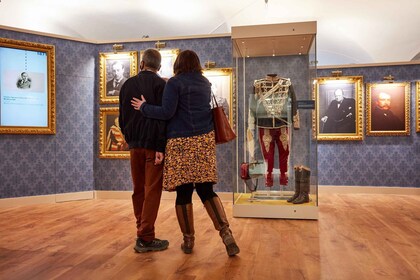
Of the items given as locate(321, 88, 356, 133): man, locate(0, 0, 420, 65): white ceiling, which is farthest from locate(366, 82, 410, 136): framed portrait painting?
locate(0, 0, 420, 65): white ceiling

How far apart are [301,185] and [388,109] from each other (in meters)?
4.08

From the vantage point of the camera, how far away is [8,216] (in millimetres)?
5797

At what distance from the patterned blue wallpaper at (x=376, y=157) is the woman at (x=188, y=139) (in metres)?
5.77

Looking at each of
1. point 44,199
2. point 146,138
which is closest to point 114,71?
point 44,199

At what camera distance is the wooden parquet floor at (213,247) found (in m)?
3.24

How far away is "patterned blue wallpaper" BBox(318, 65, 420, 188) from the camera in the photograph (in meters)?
8.50

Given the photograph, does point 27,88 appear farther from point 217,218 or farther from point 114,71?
point 217,218

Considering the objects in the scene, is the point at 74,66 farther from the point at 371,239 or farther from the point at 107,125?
the point at 371,239

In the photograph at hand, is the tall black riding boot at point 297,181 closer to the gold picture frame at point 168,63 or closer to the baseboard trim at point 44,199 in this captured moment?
the gold picture frame at point 168,63

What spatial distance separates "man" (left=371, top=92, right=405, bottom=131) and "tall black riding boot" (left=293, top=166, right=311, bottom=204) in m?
3.58

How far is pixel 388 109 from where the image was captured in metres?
8.66

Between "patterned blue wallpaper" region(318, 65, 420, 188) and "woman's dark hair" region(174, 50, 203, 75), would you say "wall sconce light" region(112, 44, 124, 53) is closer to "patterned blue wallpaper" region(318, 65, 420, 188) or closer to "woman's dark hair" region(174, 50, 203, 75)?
"woman's dark hair" region(174, 50, 203, 75)

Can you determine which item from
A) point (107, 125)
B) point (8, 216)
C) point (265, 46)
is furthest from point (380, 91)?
point (8, 216)

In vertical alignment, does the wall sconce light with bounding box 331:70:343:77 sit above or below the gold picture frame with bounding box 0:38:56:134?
above
